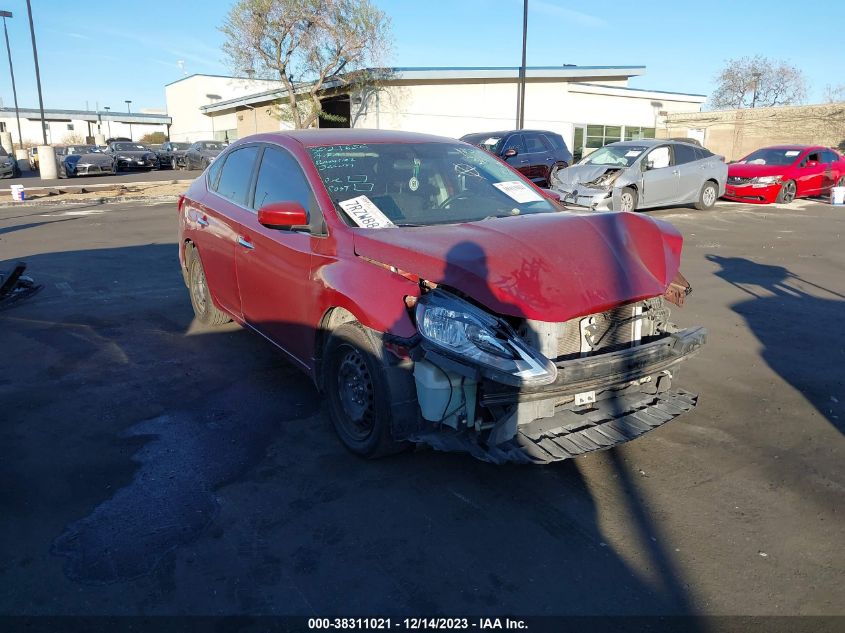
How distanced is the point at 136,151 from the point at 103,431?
35.1 metres

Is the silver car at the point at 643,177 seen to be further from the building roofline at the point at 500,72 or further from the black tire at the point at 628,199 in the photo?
the building roofline at the point at 500,72

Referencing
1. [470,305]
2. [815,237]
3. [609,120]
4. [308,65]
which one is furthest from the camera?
[609,120]

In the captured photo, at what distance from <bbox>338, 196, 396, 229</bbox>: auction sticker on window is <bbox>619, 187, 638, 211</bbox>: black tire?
35.7 ft

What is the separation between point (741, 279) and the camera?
8375 mm

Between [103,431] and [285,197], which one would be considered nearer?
[103,431]

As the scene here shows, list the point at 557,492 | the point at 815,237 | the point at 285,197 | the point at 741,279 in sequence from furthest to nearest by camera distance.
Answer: the point at 815,237, the point at 741,279, the point at 285,197, the point at 557,492

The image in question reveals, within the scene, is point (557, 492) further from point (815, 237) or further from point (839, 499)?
point (815, 237)

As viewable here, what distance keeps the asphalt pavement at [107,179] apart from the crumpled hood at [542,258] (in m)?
25.5

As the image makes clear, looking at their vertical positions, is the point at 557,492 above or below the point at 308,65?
below

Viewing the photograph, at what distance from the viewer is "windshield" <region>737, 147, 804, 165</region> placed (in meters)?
17.6

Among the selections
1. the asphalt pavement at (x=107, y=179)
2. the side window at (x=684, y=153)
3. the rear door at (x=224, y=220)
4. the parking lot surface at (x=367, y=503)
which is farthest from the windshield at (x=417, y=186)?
the asphalt pavement at (x=107, y=179)

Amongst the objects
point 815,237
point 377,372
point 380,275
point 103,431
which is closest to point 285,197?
point 380,275

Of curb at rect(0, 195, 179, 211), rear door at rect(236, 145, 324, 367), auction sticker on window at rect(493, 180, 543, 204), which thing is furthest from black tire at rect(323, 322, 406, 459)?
curb at rect(0, 195, 179, 211)

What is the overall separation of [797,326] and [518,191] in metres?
3.57
